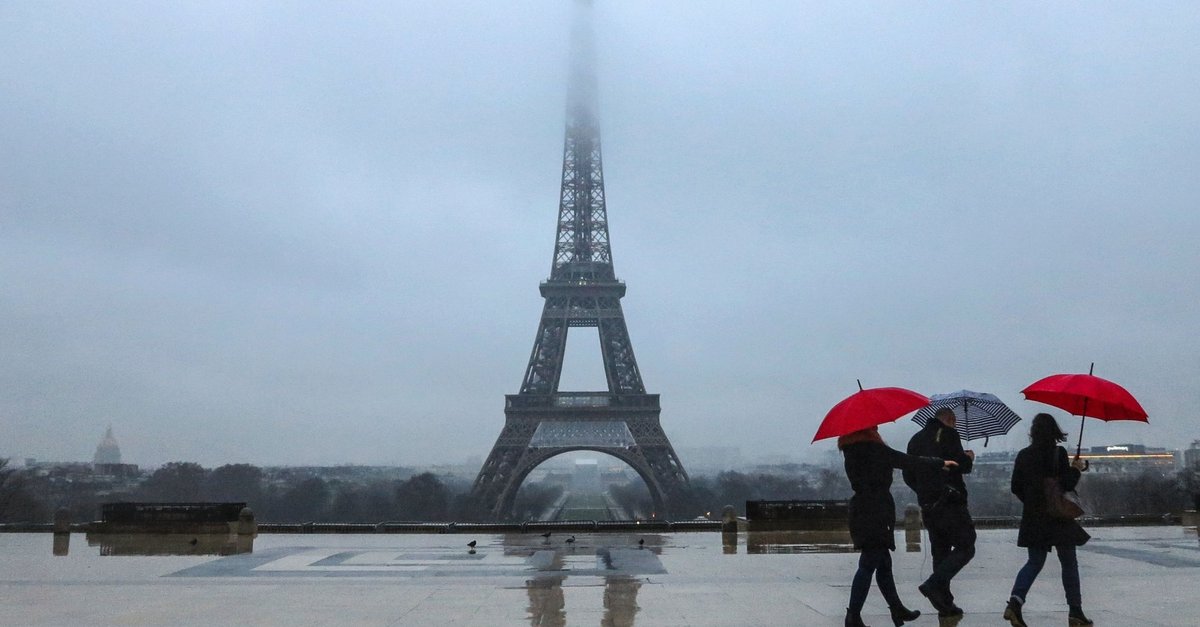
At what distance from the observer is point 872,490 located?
28.8ft

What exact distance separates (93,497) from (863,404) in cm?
9415

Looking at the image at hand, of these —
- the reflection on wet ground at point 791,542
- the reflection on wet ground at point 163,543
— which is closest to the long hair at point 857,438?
the reflection on wet ground at point 791,542

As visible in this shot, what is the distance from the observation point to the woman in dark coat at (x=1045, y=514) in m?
9.16

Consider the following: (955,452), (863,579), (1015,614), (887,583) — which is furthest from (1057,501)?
(863,579)

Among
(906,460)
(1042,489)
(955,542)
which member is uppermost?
(906,460)

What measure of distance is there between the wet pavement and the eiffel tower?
184ft

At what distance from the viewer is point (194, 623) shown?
9.80 m

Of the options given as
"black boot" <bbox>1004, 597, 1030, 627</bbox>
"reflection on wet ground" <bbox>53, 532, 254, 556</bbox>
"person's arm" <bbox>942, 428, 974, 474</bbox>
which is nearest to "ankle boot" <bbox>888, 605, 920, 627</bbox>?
"black boot" <bbox>1004, 597, 1030, 627</bbox>

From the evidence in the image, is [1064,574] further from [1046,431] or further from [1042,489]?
[1046,431]

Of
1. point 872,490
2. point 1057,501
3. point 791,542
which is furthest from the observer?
point 791,542

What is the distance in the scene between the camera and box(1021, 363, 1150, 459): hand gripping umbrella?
9.49 m

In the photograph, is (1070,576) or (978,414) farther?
(978,414)

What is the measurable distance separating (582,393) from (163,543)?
62390 millimetres

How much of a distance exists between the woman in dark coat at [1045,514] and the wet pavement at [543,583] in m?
0.47
